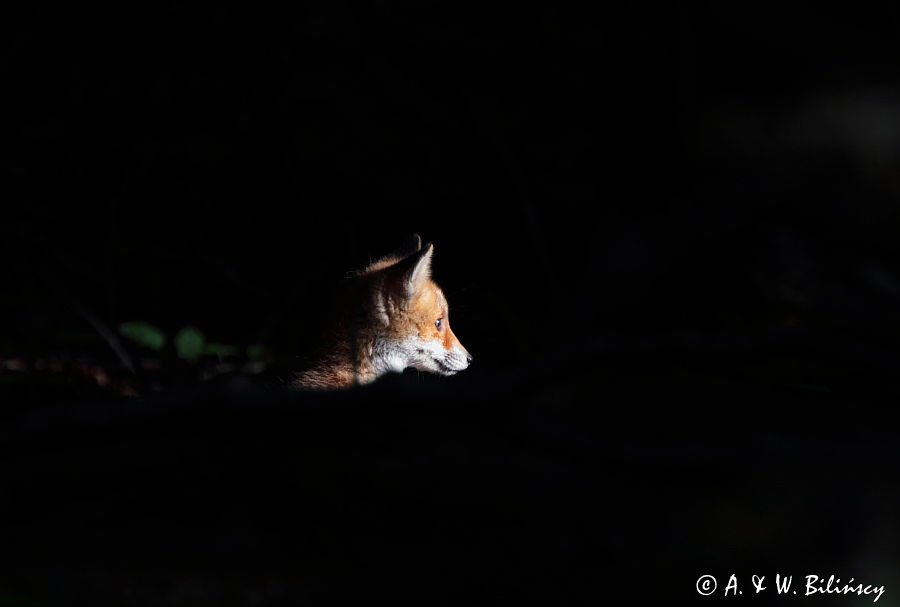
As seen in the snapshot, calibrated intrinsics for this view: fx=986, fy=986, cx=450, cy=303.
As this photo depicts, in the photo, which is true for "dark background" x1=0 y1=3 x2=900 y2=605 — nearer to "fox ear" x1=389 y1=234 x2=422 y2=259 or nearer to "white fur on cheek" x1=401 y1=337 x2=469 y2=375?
"white fur on cheek" x1=401 y1=337 x2=469 y2=375

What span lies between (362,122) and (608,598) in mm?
5781

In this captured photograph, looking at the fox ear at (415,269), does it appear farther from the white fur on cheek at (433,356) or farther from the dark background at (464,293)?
the dark background at (464,293)

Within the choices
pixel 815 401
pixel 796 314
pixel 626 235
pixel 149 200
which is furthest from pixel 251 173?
pixel 815 401

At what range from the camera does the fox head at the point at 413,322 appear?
16.3 ft

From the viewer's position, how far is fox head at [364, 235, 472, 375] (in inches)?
196

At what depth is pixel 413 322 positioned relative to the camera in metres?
5.10

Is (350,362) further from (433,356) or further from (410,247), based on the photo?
(410,247)

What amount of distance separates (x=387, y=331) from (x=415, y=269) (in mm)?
351

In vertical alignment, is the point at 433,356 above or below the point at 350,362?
above

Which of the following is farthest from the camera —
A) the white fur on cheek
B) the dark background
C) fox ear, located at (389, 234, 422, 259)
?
fox ear, located at (389, 234, 422, 259)

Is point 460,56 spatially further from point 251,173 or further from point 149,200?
point 149,200
